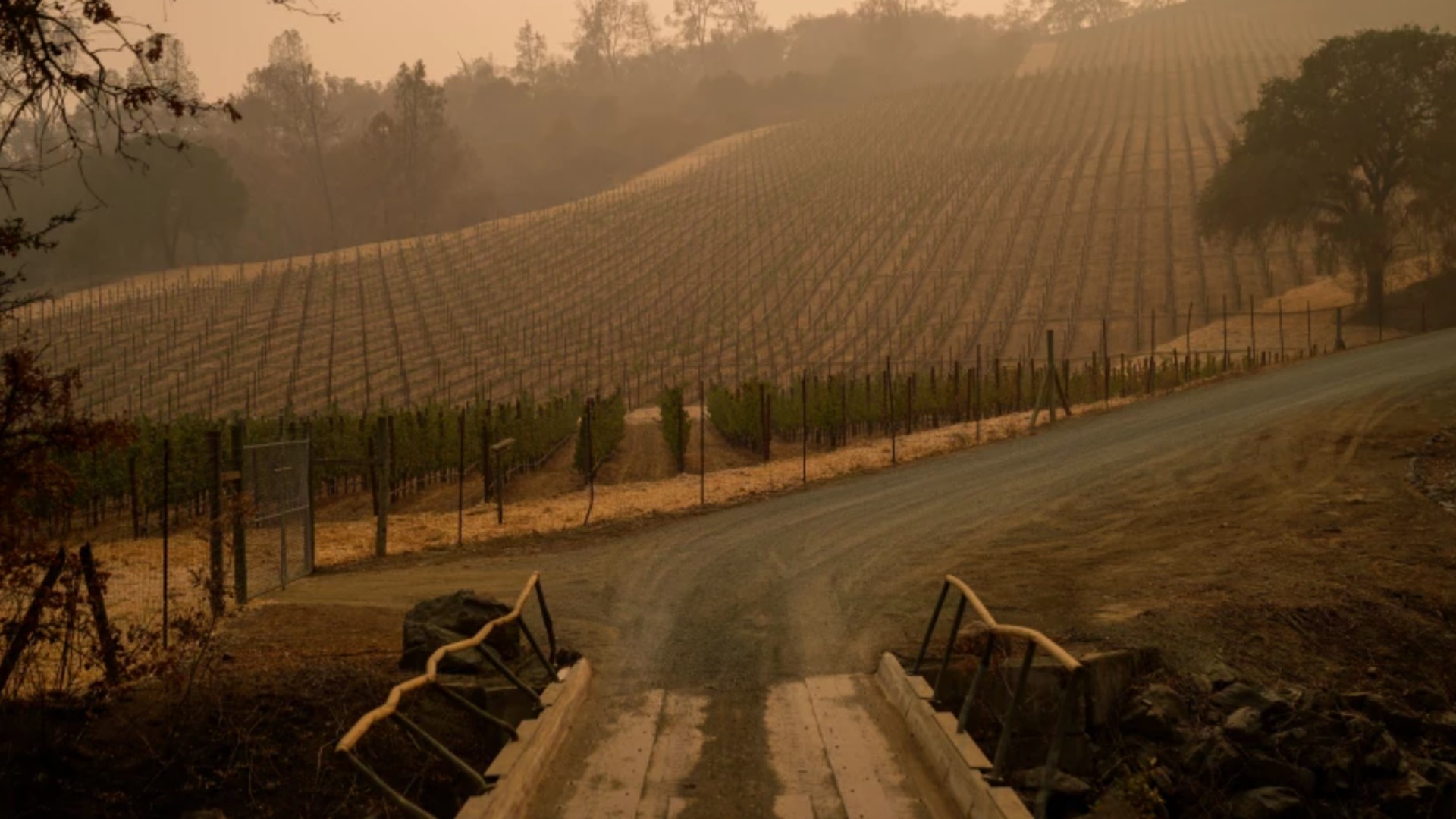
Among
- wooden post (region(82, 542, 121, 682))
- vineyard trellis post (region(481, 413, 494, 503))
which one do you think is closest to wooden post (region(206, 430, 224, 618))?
wooden post (region(82, 542, 121, 682))

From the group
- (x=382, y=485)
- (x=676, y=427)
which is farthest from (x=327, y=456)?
(x=382, y=485)

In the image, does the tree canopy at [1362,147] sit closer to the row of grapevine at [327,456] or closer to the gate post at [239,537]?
the row of grapevine at [327,456]

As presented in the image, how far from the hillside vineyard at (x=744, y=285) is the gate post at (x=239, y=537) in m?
→ 31.9

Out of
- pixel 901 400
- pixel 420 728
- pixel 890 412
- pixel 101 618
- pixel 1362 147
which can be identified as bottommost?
pixel 420 728

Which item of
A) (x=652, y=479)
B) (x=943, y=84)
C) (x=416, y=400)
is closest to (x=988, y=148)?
(x=943, y=84)

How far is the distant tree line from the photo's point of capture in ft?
303

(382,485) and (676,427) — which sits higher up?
(676,427)

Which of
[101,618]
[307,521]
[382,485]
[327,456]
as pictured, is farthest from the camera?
[327,456]

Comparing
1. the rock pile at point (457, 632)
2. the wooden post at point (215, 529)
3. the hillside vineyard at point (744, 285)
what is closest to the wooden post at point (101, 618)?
the wooden post at point (215, 529)

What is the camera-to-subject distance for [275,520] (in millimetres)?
16250

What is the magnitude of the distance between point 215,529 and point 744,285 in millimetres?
57411

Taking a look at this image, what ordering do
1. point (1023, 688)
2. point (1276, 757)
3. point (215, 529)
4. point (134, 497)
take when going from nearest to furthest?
point (1023, 688) < point (1276, 757) < point (215, 529) < point (134, 497)

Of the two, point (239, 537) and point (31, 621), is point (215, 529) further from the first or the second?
point (31, 621)

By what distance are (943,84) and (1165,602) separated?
120337 mm
